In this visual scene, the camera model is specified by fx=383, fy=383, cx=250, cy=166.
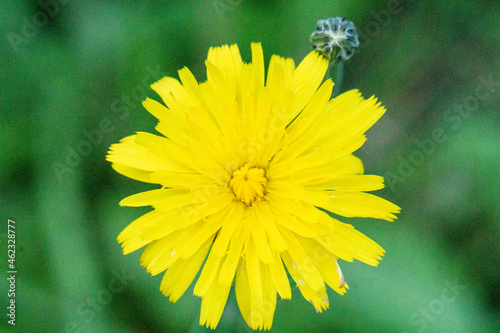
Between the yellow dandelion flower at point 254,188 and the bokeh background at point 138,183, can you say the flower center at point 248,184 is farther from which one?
the bokeh background at point 138,183

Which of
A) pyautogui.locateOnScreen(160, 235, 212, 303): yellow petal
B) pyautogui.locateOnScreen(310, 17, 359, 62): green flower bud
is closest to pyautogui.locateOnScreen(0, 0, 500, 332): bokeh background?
pyautogui.locateOnScreen(310, 17, 359, 62): green flower bud

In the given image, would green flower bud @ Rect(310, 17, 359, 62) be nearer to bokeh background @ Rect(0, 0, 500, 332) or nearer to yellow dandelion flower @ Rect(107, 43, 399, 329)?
yellow dandelion flower @ Rect(107, 43, 399, 329)

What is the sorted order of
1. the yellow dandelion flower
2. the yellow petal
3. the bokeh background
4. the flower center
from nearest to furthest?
the yellow dandelion flower < the yellow petal < the flower center < the bokeh background

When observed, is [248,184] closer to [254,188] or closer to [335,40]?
[254,188]

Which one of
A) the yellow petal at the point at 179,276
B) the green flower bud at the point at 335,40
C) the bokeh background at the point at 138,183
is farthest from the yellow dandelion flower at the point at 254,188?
the bokeh background at the point at 138,183

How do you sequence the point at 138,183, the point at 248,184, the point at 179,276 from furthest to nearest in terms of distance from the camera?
the point at 138,183
the point at 248,184
the point at 179,276

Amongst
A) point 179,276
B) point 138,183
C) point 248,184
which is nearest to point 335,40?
point 248,184
